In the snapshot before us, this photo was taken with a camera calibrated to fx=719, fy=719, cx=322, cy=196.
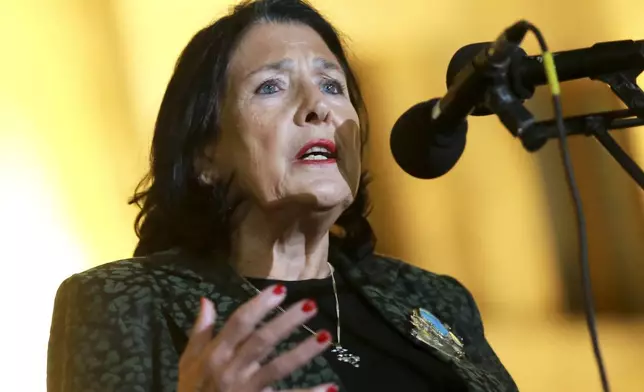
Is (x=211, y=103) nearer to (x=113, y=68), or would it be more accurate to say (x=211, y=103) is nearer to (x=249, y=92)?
(x=249, y=92)

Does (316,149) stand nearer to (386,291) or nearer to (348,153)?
(348,153)

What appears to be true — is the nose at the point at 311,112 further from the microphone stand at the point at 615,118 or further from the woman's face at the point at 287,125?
the microphone stand at the point at 615,118

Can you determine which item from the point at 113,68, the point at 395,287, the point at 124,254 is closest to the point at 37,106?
the point at 113,68

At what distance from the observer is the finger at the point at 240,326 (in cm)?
69

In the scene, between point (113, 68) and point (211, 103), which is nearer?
point (211, 103)

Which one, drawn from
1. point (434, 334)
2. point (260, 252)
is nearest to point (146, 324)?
point (260, 252)

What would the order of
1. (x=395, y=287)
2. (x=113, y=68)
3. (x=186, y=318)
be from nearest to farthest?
(x=186, y=318) < (x=395, y=287) < (x=113, y=68)

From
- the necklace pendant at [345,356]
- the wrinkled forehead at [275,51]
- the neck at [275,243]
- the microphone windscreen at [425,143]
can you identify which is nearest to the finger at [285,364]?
the microphone windscreen at [425,143]

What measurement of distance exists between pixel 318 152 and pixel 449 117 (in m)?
0.40

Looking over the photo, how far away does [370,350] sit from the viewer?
3.58ft

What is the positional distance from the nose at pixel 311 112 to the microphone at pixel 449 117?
0.28 metres

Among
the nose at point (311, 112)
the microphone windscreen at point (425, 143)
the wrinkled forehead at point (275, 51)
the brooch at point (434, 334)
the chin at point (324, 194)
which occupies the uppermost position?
the wrinkled forehead at point (275, 51)

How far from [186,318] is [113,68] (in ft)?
2.61

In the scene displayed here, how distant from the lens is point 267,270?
3.84 feet
